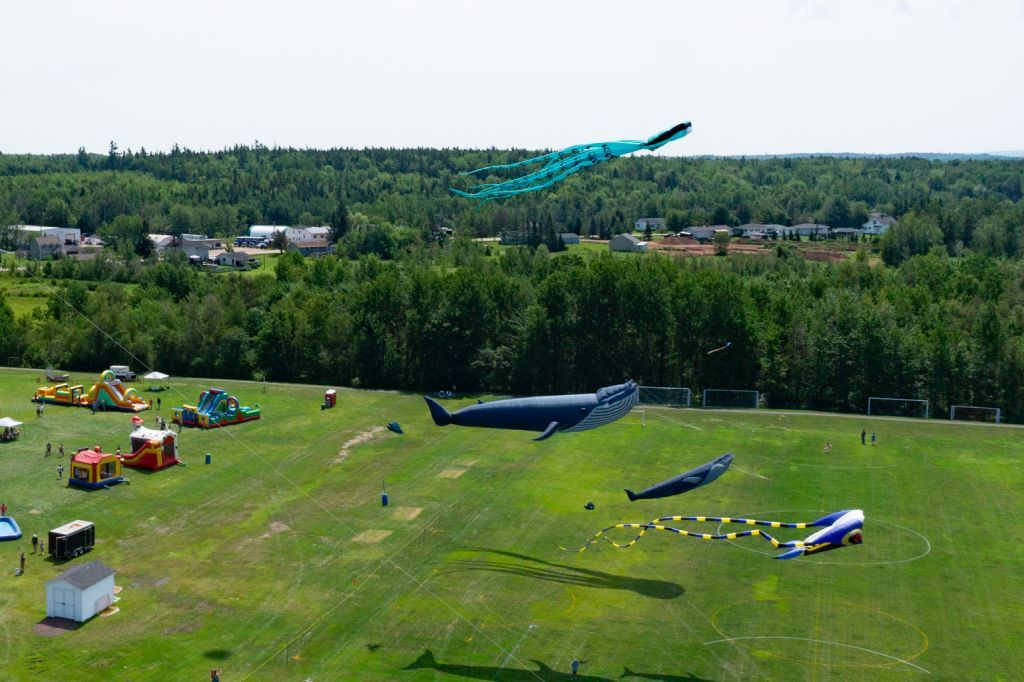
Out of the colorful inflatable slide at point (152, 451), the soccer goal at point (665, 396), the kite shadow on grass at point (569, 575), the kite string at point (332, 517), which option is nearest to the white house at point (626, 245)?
the soccer goal at point (665, 396)

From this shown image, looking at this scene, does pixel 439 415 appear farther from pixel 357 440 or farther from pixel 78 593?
pixel 357 440

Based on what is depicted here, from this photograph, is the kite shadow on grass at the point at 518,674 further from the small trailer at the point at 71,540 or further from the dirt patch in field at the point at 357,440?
the dirt patch in field at the point at 357,440

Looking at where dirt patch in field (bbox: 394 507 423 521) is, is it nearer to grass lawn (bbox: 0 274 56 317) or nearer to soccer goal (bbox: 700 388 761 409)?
soccer goal (bbox: 700 388 761 409)


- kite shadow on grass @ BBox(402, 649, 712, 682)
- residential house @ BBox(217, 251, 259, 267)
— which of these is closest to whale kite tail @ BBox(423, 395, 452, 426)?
kite shadow on grass @ BBox(402, 649, 712, 682)

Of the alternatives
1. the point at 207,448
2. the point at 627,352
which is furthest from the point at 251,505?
the point at 627,352

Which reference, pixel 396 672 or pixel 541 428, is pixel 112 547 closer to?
pixel 396 672

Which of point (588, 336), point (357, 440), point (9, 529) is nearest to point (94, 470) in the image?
point (9, 529)
